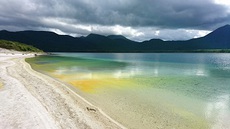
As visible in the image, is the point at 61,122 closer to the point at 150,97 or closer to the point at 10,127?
the point at 10,127

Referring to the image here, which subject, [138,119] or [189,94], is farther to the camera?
[189,94]

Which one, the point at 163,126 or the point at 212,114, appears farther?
the point at 212,114

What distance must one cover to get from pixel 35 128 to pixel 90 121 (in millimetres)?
3163

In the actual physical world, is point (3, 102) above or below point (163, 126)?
above

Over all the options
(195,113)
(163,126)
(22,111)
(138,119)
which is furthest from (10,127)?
(195,113)

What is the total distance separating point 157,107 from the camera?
1612 centimetres

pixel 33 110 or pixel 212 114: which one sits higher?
pixel 33 110

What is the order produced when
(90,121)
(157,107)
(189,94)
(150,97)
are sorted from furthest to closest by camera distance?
(189,94)
(150,97)
(157,107)
(90,121)

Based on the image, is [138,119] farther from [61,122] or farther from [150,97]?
[150,97]

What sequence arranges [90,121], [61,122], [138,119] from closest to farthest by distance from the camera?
[61,122] < [90,121] < [138,119]

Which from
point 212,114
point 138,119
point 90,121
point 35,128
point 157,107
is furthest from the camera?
point 157,107

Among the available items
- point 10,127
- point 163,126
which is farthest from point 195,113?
point 10,127

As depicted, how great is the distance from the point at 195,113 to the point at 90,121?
27.7ft

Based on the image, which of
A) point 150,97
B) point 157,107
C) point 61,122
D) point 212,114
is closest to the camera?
point 61,122
